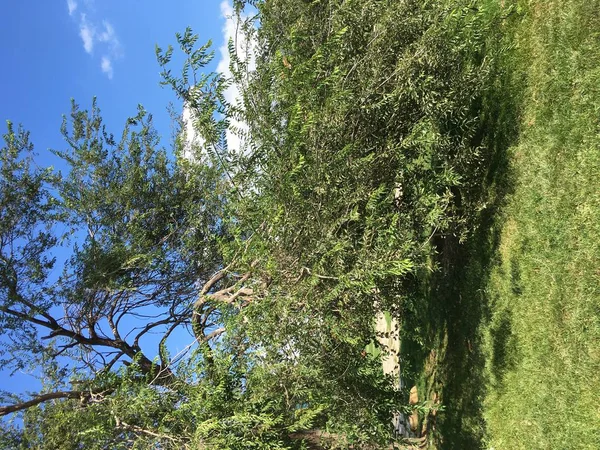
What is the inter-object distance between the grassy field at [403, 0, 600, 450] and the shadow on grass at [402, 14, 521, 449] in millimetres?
25

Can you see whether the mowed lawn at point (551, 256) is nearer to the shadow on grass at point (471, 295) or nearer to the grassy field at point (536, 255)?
the grassy field at point (536, 255)

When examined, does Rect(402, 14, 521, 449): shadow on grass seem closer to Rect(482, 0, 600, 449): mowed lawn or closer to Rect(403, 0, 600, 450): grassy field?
Rect(403, 0, 600, 450): grassy field

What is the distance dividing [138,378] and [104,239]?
2.33 m

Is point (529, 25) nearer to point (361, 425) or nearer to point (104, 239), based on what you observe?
point (361, 425)

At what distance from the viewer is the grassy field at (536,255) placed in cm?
580

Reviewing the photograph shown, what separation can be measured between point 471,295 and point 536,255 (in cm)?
164

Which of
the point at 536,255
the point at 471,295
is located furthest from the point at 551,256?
the point at 471,295

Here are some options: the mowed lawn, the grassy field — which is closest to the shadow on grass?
the grassy field

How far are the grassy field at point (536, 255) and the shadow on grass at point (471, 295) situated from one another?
2cm

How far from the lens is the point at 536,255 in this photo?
6.57m

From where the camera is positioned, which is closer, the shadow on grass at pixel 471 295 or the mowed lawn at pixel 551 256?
the mowed lawn at pixel 551 256

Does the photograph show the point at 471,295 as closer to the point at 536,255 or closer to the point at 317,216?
the point at 536,255

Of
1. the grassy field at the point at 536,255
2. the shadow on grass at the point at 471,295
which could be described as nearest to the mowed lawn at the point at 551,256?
the grassy field at the point at 536,255

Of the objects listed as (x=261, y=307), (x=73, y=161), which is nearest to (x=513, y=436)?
(x=261, y=307)
